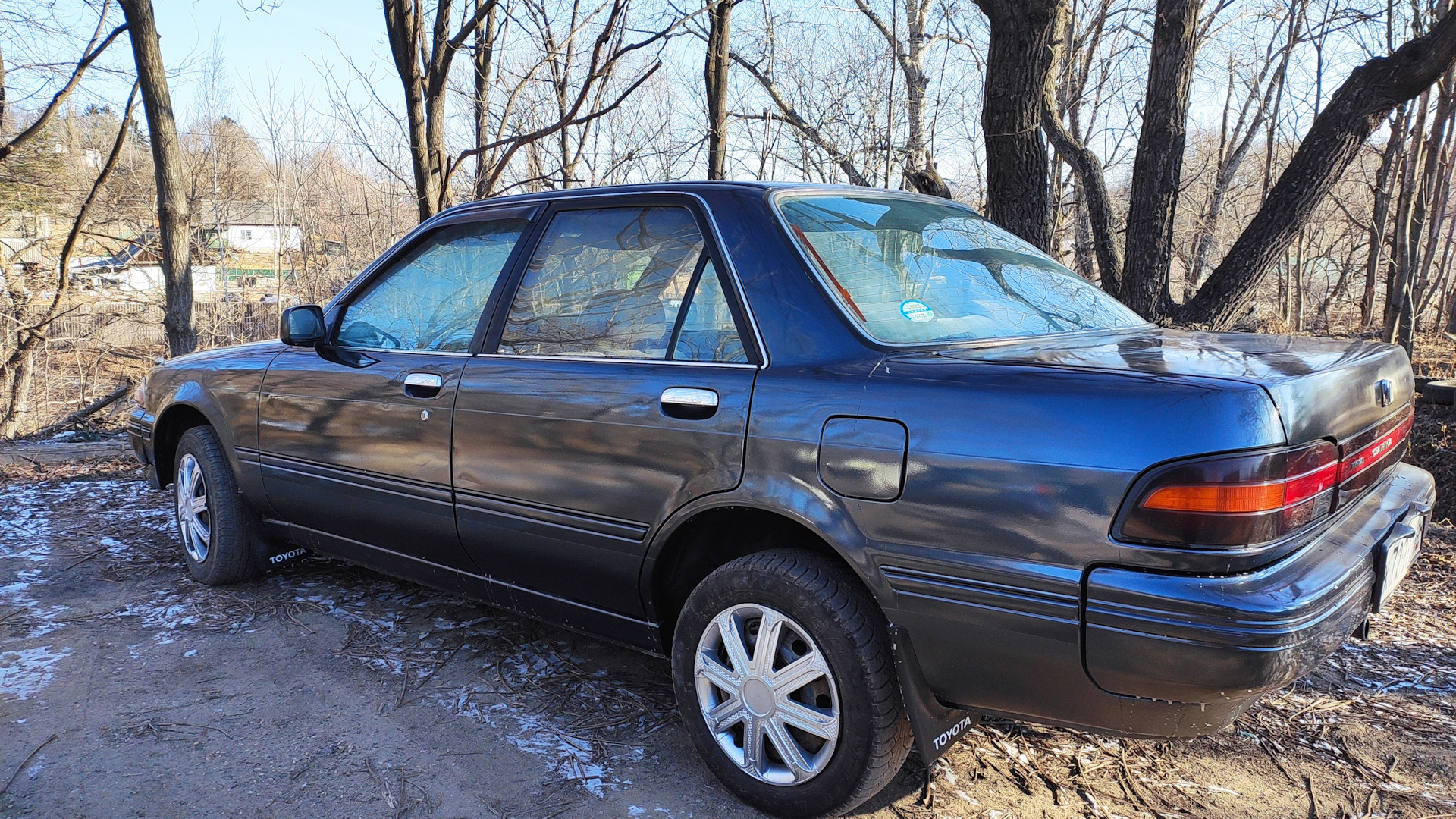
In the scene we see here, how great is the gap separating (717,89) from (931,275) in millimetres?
7654

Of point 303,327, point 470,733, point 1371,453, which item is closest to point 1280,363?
point 1371,453

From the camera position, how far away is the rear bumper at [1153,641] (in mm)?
1773

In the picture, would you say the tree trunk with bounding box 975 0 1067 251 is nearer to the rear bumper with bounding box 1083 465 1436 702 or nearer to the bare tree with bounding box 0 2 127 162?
the rear bumper with bounding box 1083 465 1436 702

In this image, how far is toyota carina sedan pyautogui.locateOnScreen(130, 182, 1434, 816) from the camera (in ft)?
6.00

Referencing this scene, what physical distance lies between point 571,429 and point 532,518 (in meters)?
0.34

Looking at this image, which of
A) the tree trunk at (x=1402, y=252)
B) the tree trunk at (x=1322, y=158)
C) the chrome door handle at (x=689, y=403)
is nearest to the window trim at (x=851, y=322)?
the chrome door handle at (x=689, y=403)

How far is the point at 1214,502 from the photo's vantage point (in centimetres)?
176

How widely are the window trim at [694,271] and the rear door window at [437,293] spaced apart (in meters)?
0.09

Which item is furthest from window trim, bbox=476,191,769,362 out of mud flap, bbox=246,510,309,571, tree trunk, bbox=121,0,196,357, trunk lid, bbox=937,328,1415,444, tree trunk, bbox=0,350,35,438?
tree trunk, bbox=0,350,35,438

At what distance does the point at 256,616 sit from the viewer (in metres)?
3.84

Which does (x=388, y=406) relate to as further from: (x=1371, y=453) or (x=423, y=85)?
(x=423, y=85)

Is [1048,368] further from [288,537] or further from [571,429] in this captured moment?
[288,537]

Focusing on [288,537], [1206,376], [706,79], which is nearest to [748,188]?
[1206,376]

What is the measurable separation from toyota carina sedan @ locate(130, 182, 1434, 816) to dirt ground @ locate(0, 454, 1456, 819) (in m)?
0.32
